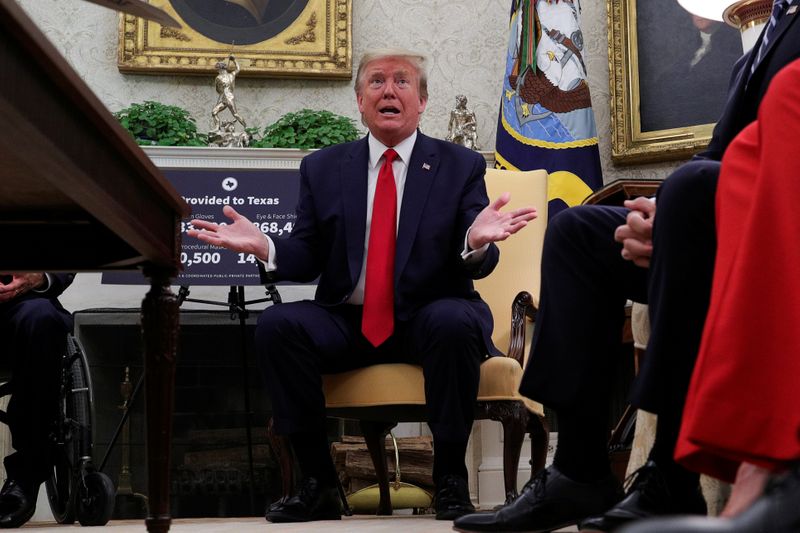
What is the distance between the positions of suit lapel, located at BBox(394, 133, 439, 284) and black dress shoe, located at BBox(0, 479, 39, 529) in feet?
4.07

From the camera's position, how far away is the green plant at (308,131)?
5258 millimetres

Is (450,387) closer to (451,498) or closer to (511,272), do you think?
(451,498)

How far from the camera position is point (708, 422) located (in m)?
1.25

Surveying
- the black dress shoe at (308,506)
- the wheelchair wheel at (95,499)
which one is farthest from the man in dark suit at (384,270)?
the wheelchair wheel at (95,499)

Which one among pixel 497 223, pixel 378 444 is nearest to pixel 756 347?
pixel 497 223

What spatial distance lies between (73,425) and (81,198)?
206 centimetres

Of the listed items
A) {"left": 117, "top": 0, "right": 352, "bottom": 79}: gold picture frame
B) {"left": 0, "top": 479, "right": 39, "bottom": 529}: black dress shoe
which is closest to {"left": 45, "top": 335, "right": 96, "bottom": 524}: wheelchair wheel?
{"left": 0, "top": 479, "right": 39, "bottom": 529}: black dress shoe

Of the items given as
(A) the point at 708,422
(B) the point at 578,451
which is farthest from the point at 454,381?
(A) the point at 708,422

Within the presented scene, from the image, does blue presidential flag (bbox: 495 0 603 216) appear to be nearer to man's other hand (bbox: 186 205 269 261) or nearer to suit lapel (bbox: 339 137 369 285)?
suit lapel (bbox: 339 137 369 285)

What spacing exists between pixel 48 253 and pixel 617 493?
1.05 metres

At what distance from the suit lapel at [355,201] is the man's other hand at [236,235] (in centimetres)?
27

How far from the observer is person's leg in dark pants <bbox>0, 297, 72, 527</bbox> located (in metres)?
3.22

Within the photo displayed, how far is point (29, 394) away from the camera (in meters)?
3.26

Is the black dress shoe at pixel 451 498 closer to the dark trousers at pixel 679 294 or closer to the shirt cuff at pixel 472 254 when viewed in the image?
the shirt cuff at pixel 472 254
